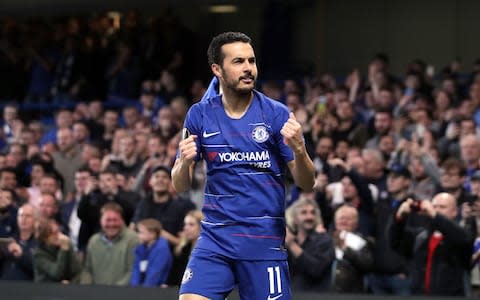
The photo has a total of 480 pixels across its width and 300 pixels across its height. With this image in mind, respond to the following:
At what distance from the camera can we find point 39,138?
52.7 feet

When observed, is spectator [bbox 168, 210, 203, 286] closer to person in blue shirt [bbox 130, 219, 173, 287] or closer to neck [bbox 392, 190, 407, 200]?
person in blue shirt [bbox 130, 219, 173, 287]

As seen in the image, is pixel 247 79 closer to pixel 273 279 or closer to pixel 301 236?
pixel 273 279

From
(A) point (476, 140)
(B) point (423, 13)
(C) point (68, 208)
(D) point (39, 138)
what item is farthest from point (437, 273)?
(B) point (423, 13)

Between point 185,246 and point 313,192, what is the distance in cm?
153

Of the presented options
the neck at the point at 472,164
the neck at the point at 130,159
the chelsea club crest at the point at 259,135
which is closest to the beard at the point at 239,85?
the chelsea club crest at the point at 259,135

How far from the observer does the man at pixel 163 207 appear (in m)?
11.5

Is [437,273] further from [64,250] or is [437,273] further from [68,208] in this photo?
[68,208]

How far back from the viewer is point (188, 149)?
6723 mm

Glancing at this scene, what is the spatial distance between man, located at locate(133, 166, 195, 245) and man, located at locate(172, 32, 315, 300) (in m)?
4.56

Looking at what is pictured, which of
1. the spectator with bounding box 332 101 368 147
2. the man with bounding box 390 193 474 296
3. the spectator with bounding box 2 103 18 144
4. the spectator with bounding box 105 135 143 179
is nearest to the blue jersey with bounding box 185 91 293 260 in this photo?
the man with bounding box 390 193 474 296

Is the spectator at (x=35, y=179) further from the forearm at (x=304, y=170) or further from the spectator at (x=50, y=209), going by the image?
the forearm at (x=304, y=170)

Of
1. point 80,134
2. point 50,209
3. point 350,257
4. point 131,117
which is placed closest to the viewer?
point 350,257

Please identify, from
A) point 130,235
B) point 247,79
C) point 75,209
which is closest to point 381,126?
point 130,235

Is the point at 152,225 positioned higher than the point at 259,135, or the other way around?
the point at 259,135
